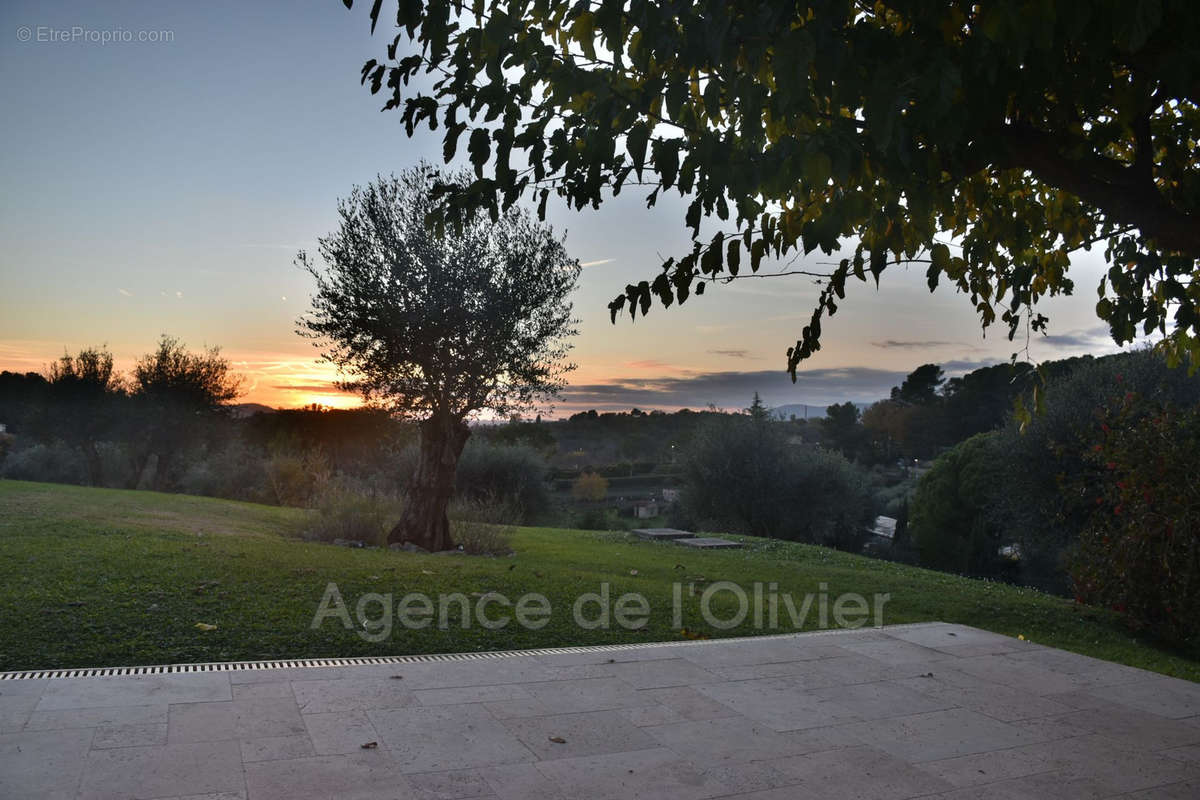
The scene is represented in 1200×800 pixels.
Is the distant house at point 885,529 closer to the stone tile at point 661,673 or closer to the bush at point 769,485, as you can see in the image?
the bush at point 769,485

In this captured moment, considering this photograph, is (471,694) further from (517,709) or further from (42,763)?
(42,763)

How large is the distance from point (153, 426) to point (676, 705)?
24554 mm

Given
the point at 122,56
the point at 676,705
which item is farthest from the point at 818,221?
the point at 122,56

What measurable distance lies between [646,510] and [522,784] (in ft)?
85.3

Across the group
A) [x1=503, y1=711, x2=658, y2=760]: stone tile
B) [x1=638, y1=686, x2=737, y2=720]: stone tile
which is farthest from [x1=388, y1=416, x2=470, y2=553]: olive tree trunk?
[x1=503, y1=711, x2=658, y2=760]: stone tile

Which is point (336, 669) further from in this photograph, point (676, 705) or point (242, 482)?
point (242, 482)

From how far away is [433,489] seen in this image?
40.7ft

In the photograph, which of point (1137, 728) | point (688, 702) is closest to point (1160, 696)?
point (1137, 728)

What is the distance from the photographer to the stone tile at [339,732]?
3648mm

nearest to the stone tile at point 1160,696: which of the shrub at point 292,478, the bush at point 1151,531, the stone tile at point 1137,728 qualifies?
the stone tile at point 1137,728

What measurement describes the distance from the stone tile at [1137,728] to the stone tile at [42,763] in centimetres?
481

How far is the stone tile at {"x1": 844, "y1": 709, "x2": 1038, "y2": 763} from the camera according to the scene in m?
3.92

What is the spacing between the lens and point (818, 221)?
2.81 meters

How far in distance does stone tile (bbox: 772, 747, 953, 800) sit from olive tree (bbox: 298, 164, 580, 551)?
9159 millimetres
